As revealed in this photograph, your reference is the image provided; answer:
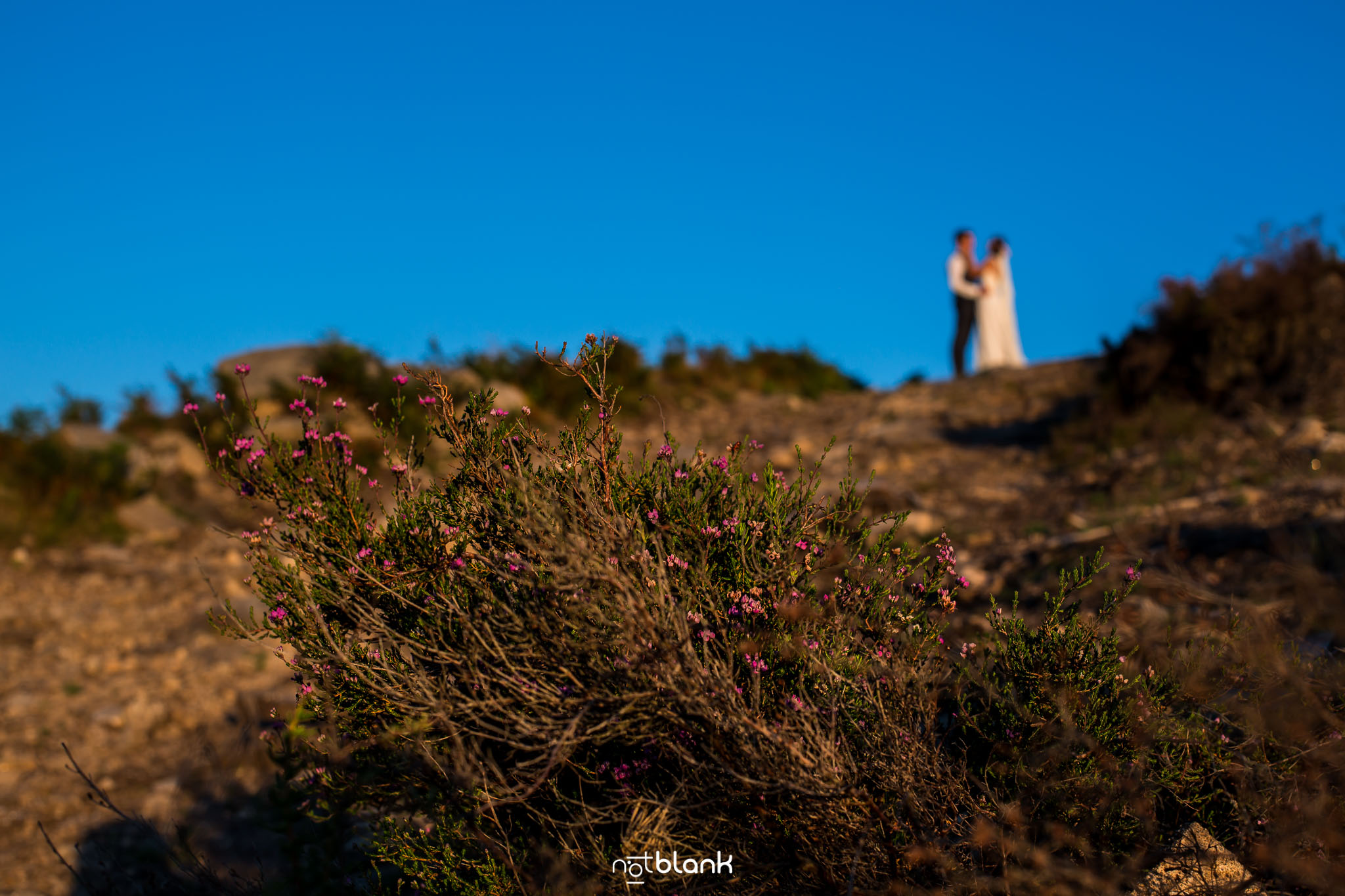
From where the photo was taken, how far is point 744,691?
2186mm

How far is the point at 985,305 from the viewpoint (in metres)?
15.1

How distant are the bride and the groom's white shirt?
Answer: 8.7 inches

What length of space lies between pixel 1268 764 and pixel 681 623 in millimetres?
1407

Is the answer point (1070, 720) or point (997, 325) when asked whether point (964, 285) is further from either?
point (1070, 720)

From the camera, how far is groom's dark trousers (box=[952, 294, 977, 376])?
15031 mm

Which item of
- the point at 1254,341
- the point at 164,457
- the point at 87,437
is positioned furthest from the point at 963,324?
the point at 87,437

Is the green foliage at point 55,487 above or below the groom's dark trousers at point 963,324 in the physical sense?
below

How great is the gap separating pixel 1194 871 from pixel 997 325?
564 inches

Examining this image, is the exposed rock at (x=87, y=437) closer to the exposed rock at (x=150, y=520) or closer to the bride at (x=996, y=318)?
the exposed rock at (x=150, y=520)

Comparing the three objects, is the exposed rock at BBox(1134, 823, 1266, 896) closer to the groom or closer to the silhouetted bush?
the silhouetted bush

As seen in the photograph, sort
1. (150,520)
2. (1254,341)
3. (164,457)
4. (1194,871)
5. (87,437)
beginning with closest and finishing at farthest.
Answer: (1194,871), (1254,341), (150,520), (164,457), (87,437)

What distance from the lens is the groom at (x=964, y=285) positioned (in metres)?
14.7

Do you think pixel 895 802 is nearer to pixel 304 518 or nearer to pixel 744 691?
pixel 744 691

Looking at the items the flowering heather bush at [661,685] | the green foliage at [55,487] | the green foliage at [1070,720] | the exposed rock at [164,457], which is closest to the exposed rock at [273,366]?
the exposed rock at [164,457]
